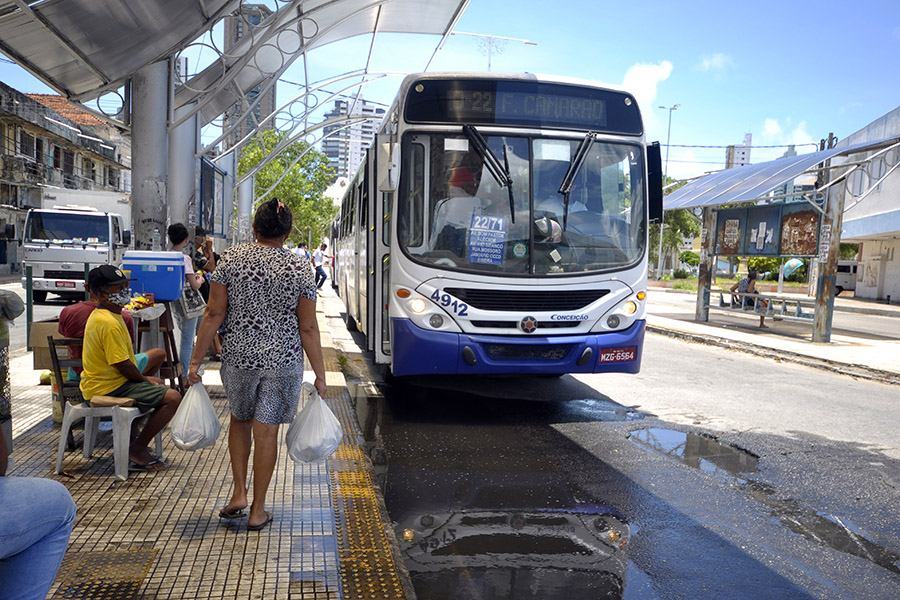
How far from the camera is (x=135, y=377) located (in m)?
4.75

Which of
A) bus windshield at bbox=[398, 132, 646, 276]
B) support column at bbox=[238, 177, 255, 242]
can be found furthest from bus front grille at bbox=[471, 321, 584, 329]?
support column at bbox=[238, 177, 255, 242]

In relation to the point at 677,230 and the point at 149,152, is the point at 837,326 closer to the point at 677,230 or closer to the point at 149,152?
the point at 149,152

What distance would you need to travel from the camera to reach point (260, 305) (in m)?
3.93

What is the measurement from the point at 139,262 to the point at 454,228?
2799mm

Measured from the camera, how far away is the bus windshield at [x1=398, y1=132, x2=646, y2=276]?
22.9ft

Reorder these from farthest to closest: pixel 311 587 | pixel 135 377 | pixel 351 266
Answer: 1. pixel 351 266
2. pixel 135 377
3. pixel 311 587

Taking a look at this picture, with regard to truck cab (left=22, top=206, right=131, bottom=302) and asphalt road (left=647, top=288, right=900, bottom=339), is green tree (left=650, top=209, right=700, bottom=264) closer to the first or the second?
asphalt road (left=647, top=288, right=900, bottom=339)

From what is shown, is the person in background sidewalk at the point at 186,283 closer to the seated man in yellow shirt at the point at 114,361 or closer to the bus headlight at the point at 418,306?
the bus headlight at the point at 418,306

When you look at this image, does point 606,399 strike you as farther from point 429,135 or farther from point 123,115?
point 123,115

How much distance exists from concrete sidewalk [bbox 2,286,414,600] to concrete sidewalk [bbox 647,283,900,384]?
955 cm

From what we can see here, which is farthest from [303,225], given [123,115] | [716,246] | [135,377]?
[135,377]

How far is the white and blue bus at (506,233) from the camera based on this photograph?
22.6 ft

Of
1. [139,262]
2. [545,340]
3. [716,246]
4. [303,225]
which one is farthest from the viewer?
[303,225]

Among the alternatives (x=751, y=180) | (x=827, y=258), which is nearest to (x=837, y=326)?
(x=751, y=180)
